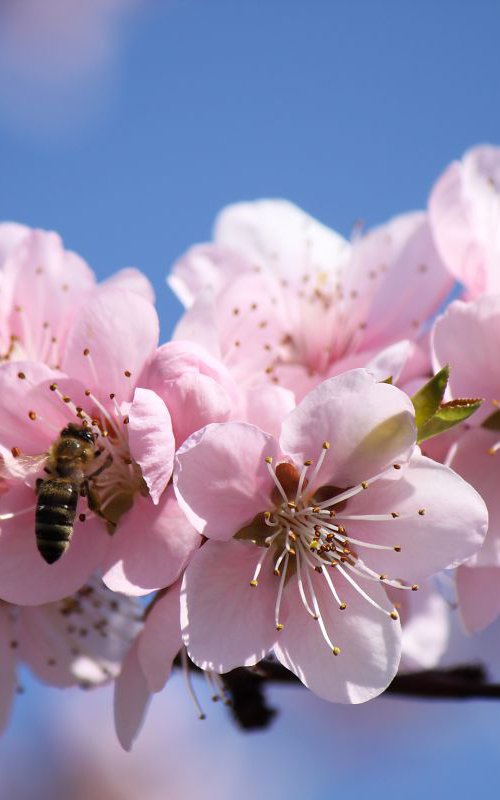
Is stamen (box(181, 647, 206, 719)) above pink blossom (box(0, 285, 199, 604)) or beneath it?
beneath

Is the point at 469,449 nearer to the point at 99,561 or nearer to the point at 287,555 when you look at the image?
the point at 287,555

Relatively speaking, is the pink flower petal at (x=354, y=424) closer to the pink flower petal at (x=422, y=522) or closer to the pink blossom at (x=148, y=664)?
the pink flower petal at (x=422, y=522)

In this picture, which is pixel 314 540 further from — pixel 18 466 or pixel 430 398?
pixel 18 466

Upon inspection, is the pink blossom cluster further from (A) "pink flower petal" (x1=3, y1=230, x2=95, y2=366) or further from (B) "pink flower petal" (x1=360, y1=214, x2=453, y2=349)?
(B) "pink flower petal" (x1=360, y1=214, x2=453, y2=349)

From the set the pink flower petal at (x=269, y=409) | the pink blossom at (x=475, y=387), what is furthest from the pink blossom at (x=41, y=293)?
the pink blossom at (x=475, y=387)

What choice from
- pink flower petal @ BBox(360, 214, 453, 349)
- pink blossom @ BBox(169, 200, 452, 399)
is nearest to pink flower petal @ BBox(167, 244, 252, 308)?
pink blossom @ BBox(169, 200, 452, 399)

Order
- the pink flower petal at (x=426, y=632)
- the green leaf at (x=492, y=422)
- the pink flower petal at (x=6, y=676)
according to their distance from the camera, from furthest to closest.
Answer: the pink flower petal at (x=426, y=632) → the pink flower petal at (x=6, y=676) → the green leaf at (x=492, y=422)
